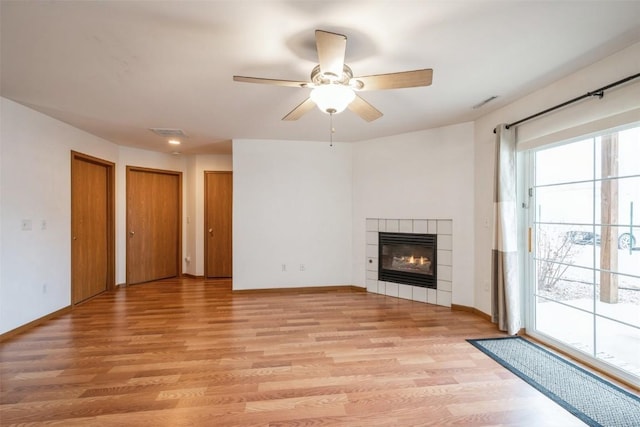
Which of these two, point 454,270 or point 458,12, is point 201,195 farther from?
point 458,12

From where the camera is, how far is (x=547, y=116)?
2.55m

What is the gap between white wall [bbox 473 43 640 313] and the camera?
6.49 ft

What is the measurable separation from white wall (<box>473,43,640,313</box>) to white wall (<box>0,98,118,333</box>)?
515 cm

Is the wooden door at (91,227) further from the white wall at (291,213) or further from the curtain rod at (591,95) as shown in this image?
the curtain rod at (591,95)

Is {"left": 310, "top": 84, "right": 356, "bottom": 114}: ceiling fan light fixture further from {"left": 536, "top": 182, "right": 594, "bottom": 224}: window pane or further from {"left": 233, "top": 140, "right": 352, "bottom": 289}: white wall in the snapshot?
{"left": 233, "top": 140, "right": 352, "bottom": 289}: white wall

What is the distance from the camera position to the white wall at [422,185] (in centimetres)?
362

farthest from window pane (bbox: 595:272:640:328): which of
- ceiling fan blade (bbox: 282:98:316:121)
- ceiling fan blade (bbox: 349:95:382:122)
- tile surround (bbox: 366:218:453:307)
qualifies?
ceiling fan blade (bbox: 282:98:316:121)

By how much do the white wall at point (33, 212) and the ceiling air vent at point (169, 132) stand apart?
104 centimetres

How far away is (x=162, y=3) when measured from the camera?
5.01 feet

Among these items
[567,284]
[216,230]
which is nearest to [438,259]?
[567,284]

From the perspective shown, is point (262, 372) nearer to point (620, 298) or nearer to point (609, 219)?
point (620, 298)

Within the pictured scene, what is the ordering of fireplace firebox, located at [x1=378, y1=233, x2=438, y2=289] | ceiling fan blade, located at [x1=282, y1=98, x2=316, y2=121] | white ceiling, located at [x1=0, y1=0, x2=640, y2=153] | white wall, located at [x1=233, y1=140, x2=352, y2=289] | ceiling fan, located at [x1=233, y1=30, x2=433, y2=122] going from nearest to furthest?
white ceiling, located at [x1=0, y1=0, x2=640, y2=153] → ceiling fan, located at [x1=233, y1=30, x2=433, y2=122] → ceiling fan blade, located at [x1=282, y1=98, x2=316, y2=121] → fireplace firebox, located at [x1=378, y1=233, x2=438, y2=289] → white wall, located at [x1=233, y1=140, x2=352, y2=289]

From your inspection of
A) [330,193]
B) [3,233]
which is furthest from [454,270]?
[3,233]

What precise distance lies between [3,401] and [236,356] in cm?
149
